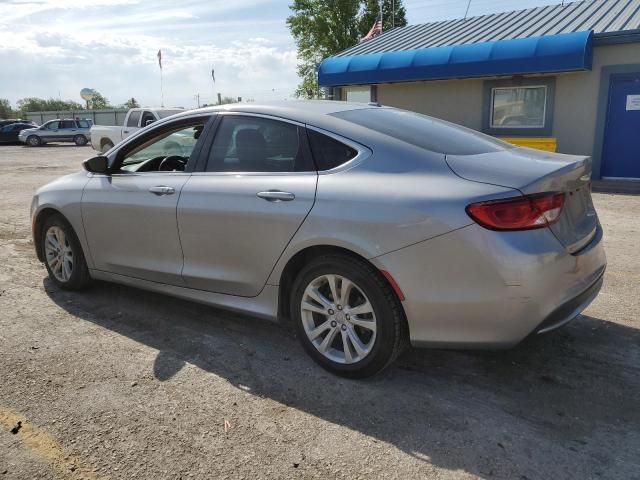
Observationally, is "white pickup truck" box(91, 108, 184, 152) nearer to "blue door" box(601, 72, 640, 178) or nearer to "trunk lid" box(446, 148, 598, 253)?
"blue door" box(601, 72, 640, 178)

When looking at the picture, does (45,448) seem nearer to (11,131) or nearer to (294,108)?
(294,108)

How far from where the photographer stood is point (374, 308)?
10.1ft

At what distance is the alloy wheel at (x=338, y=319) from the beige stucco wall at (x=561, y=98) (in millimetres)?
11430

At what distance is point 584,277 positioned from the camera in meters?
3.08

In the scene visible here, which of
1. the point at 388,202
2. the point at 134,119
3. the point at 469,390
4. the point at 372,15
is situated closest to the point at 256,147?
the point at 388,202

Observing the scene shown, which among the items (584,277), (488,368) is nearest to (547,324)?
(584,277)

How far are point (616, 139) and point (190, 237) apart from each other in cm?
1162

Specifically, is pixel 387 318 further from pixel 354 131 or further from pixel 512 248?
pixel 354 131

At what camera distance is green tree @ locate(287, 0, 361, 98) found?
3909 cm

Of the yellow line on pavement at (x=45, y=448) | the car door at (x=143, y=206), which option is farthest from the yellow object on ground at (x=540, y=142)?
the yellow line on pavement at (x=45, y=448)

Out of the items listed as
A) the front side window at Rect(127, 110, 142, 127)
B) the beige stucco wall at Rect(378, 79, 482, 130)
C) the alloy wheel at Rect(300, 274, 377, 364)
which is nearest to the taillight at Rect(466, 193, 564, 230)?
the alloy wheel at Rect(300, 274, 377, 364)

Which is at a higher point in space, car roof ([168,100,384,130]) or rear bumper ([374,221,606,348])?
car roof ([168,100,384,130])

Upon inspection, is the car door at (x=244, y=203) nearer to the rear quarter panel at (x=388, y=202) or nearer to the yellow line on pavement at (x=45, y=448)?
the rear quarter panel at (x=388, y=202)

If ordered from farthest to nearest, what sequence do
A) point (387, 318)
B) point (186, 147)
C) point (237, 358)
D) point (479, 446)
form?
point (186, 147) → point (237, 358) → point (387, 318) → point (479, 446)
